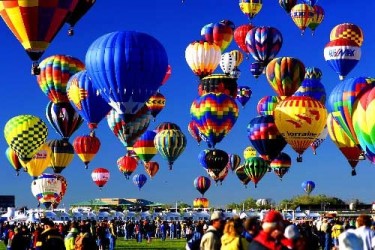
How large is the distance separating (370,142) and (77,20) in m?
12.9

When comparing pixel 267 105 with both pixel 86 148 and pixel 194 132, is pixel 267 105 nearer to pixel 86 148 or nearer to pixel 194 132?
pixel 194 132

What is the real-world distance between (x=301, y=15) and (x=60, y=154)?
1732 cm

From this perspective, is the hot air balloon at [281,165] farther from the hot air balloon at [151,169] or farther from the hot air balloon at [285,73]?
the hot air balloon at [151,169]

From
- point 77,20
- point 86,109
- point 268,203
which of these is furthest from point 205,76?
point 268,203

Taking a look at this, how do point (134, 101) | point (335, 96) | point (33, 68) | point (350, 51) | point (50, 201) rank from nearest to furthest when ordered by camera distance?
point (33, 68) < point (134, 101) < point (335, 96) < point (350, 51) < point (50, 201)

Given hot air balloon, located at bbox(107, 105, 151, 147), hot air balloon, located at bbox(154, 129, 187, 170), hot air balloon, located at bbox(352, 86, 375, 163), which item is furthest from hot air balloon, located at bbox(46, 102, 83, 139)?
hot air balloon, located at bbox(352, 86, 375, 163)

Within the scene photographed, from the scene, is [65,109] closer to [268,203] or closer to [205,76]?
[205,76]

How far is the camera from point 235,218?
31.2 ft

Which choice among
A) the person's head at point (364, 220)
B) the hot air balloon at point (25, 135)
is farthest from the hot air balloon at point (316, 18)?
the person's head at point (364, 220)

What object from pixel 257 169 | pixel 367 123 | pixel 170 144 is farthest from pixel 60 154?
pixel 367 123

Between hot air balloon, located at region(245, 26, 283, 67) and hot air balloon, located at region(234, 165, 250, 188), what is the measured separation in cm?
1276

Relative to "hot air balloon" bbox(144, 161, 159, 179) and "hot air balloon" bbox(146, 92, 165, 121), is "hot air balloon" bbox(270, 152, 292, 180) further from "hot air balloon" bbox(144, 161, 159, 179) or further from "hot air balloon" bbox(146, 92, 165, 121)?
"hot air balloon" bbox(144, 161, 159, 179)

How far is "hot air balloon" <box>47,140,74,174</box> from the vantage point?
47.1 m

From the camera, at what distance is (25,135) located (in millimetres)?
41406
